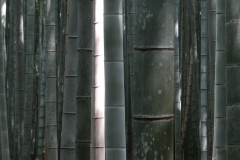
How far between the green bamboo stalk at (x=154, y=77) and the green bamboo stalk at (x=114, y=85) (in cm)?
50

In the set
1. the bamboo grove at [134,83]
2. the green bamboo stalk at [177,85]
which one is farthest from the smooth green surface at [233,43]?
the green bamboo stalk at [177,85]

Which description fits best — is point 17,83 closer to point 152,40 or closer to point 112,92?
point 112,92

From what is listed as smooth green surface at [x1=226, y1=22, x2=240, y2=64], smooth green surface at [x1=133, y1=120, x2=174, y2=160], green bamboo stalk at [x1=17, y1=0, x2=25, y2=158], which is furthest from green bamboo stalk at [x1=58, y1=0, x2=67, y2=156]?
smooth green surface at [x1=133, y1=120, x2=174, y2=160]

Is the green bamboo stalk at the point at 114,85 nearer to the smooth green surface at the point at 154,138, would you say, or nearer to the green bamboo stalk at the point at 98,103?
the green bamboo stalk at the point at 98,103

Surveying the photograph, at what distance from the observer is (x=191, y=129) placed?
18.9ft

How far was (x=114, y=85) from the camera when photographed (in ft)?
5.99

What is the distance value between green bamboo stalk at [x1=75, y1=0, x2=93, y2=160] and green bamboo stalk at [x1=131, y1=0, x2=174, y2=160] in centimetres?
106

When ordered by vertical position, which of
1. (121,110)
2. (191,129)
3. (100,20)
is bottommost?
(191,129)

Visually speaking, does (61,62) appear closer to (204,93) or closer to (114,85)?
(204,93)

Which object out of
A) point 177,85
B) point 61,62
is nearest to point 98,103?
point 177,85

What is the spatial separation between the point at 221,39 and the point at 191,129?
3.76 metres

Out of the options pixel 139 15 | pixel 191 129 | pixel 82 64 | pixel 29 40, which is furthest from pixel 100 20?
pixel 191 129

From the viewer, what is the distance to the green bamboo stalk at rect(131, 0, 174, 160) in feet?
4.17

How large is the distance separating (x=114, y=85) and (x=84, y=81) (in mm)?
556
